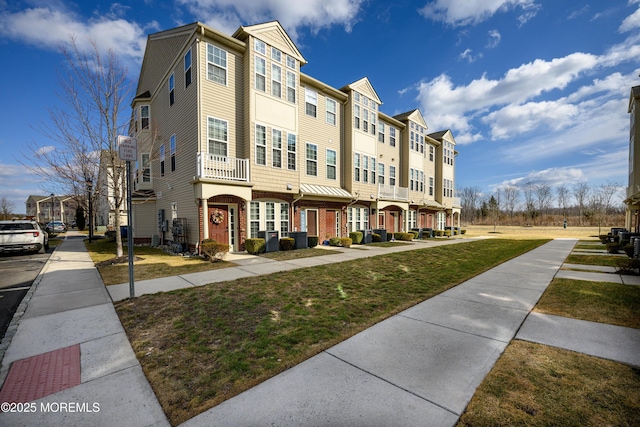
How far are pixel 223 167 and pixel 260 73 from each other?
5.26 m

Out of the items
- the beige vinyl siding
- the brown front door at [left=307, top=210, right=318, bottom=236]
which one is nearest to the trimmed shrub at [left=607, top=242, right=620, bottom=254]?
the beige vinyl siding

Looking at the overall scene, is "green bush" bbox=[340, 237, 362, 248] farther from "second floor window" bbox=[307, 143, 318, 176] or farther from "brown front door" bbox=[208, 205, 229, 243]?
"brown front door" bbox=[208, 205, 229, 243]

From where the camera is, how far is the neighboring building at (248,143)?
12.2 metres

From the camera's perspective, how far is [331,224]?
17.8 metres

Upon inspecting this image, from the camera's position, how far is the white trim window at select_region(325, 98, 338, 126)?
1764 centimetres

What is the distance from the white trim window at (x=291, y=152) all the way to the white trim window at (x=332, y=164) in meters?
3.35

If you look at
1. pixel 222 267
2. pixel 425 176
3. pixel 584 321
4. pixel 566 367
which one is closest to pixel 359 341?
pixel 566 367

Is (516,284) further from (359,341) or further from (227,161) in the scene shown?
(227,161)

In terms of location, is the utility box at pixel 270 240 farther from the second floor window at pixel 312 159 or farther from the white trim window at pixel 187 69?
the white trim window at pixel 187 69

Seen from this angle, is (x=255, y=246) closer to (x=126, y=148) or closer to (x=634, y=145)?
(x=126, y=148)

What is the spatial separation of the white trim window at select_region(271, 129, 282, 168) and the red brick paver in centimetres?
1138

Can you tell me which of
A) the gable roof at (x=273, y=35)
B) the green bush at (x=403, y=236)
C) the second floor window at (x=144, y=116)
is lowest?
the green bush at (x=403, y=236)

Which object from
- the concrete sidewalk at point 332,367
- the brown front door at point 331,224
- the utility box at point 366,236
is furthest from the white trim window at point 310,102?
the concrete sidewalk at point 332,367

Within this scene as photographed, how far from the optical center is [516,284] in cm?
707
